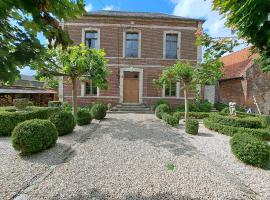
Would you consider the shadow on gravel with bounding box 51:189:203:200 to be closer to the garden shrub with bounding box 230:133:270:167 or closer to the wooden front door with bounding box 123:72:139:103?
the garden shrub with bounding box 230:133:270:167

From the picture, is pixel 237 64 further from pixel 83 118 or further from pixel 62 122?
pixel 62 122

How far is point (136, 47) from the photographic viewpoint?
17875 mm

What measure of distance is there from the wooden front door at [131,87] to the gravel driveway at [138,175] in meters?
10.3

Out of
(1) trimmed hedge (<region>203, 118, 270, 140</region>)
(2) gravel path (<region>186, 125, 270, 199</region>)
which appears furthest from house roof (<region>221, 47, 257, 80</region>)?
(2) gravel path (<region>186, 125, 270, 199</region>)

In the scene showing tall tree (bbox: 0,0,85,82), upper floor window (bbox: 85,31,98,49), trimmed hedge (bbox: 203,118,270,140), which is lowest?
trimmed hedge (bbox: 203,118,270,140)

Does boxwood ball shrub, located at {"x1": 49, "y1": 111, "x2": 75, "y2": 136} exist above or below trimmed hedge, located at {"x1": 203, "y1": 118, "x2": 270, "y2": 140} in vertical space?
above

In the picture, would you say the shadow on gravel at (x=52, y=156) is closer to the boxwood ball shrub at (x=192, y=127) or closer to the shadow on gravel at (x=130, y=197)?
the shadow on gravel at (x=130, y=197)

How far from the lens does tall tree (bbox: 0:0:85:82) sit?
2.13 m

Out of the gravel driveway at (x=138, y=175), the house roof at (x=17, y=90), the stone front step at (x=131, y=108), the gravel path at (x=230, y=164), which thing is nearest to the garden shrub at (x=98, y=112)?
the stone front step at (x=131, y=108)

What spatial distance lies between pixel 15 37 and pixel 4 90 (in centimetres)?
1583

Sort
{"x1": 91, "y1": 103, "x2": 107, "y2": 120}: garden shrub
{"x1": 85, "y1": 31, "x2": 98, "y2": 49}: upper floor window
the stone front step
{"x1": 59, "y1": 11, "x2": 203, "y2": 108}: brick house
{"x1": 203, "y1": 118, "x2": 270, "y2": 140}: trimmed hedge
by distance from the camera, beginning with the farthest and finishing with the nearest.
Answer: {"x1": 85, "y1": 31, "x2": 98, "y2": 49}: upper floor window
{"x1": 59, "y1": 11, "x2": 203, "y2": 108}: brick house
the stone front step
{"x1": 91, "y1": 103, "x2": 107, "y2": 120}: garden shrub
{"x1": 203, "y1": 118, "x2": 270, "y2": 140}: trimmed hedge

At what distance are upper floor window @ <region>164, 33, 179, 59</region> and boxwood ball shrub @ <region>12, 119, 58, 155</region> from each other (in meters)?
13.5

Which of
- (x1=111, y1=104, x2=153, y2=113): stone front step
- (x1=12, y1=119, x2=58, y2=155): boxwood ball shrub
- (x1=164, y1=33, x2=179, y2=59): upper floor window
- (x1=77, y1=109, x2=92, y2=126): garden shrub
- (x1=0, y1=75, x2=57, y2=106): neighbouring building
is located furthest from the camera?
(x1=164, y1=33, x2=179, y2=59): upper floor window

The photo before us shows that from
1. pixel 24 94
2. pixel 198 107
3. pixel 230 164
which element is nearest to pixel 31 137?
pixel 230 164
